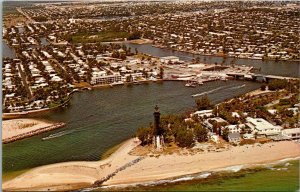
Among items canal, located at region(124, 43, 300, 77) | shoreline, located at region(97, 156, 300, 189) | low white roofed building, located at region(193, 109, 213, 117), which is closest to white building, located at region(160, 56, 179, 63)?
canal, located at region(124, 43, 300, 77)

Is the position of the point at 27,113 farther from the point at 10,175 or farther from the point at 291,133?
the point at 291,133

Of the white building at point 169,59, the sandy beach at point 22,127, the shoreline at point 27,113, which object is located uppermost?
the white building at point 169,59

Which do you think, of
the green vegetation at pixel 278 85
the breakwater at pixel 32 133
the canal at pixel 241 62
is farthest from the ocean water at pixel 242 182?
the canal at pixel 241 62

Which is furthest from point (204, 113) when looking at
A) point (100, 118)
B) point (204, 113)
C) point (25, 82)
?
point (25, 82)

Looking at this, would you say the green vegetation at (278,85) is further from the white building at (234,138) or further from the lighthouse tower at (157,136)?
the lighthouse tower at (157,136)

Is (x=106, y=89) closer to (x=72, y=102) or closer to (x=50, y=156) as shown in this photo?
(x=72, y=102)

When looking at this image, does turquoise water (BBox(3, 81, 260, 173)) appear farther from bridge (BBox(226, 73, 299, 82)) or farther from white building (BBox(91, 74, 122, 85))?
bridge (BBox(226, 73, 299, 82))

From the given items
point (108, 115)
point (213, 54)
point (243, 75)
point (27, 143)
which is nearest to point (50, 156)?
point (27, 143)
